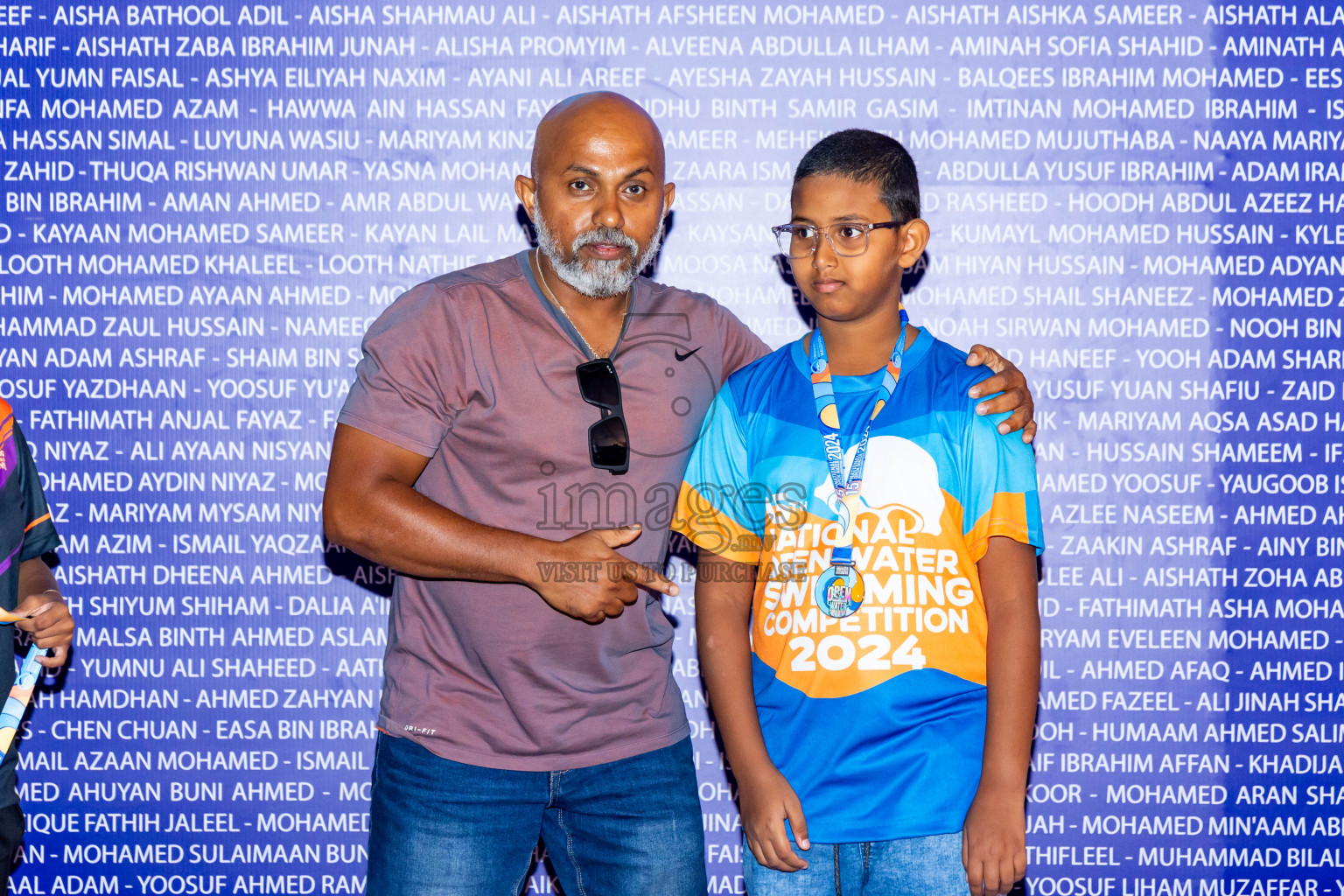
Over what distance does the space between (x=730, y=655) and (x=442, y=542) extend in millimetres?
586

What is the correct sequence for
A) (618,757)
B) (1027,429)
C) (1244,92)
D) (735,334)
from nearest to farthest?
1. (1027,429)
2. (618,757)
3. (735,334)
4. (1244,92)

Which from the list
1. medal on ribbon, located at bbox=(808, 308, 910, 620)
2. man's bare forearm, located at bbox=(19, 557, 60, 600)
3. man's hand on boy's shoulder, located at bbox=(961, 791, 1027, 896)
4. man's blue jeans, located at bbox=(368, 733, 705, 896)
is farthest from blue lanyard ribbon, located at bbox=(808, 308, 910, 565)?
man's bare forearm, located at bbox=(19, 557, 60, 600)

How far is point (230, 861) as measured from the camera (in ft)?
9.64

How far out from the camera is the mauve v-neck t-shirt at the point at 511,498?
2.02 meters

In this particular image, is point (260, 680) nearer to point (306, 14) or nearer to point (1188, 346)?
point (306, 14)

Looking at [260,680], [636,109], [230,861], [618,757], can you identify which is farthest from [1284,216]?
[230,861]

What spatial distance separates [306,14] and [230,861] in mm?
2422

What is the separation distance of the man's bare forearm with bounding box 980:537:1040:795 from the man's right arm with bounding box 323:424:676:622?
0.59 metres

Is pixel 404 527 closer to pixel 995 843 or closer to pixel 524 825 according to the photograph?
pixel 524 825

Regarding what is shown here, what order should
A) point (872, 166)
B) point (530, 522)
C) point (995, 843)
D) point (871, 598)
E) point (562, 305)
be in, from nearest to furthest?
point (995, 843) → point (871, 598) → point (872, 166) → point (530, 522) → point (562, 305)

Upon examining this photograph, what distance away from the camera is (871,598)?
1.84 meters

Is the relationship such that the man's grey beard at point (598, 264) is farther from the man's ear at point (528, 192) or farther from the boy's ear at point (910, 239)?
the boy's ear at point (910, 239)

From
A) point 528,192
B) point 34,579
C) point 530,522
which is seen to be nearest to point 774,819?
point 530,522

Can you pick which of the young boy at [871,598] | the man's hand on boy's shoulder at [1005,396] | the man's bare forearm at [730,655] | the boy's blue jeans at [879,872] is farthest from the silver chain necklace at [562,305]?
the boy's blue jeans at [879,872]
